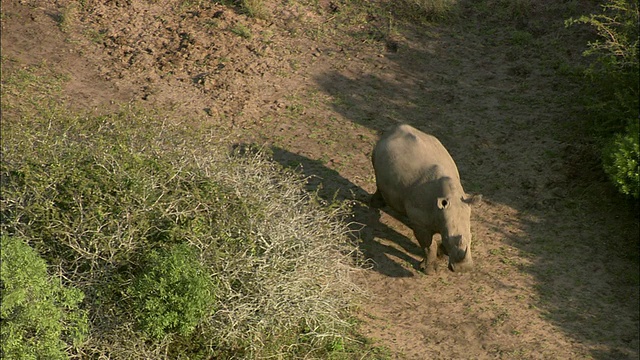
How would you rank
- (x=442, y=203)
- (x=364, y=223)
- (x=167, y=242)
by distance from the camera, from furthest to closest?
1. (x=364, y=223)
2. (x=442, y=203)
3. (x=167, y=242)

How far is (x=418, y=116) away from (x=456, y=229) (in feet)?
11.5

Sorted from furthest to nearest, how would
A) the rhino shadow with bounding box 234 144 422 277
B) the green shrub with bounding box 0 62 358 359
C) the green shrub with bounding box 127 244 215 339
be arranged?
the rhino shadow with bounding box 234 144 422 277
the green shrub with bounding box 0 62 358 359
the green shrub with bounding box 127 244 215 339

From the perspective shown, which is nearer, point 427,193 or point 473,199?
point 473,199

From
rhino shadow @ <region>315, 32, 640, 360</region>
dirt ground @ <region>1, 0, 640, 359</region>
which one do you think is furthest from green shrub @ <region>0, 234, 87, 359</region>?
rhino shadow @ <region>315, 32, 640, 360</region>

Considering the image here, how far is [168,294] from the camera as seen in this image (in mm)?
6867

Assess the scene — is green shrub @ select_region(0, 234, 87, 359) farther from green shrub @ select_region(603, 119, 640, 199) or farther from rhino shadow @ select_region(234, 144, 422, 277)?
green shrub @ select_region(603, 119, 640, 199)

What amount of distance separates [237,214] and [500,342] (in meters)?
3.17

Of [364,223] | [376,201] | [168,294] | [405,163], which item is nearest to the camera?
[168,294]

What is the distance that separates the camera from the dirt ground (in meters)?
8.95

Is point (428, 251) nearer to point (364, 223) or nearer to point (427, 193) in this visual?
point (427, 193)

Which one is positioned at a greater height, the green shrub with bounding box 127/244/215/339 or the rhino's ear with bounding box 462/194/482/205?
the rhino's ear with bounding box 462/194/482/205

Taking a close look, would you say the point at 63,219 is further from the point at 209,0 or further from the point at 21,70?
the point at 209,0

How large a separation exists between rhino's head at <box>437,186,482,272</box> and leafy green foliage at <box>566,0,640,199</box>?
236cm

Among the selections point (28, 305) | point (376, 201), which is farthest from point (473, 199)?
point (28, 305)
